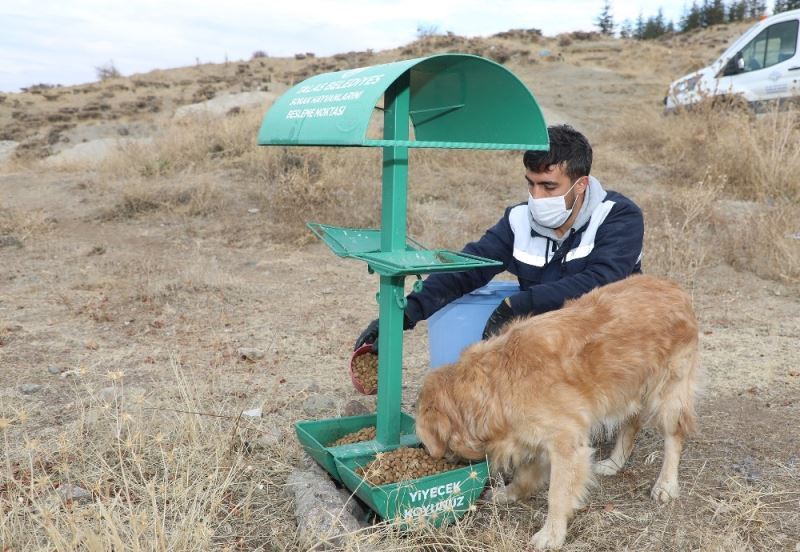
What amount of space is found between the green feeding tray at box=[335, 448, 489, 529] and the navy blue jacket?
885 millimetres

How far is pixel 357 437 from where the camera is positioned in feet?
10.5

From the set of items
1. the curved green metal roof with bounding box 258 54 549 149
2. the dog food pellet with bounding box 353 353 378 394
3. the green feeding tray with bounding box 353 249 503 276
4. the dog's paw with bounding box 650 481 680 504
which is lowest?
the dog's paw with bounding box 650 481 680 504

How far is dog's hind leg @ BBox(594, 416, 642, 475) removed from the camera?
135 inches

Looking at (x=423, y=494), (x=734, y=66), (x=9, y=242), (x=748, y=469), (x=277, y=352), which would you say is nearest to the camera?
(x=423, y=494)

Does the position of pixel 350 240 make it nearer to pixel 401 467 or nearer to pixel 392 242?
pixel 392 242

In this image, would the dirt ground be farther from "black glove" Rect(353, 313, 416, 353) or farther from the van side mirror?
the van side mirror

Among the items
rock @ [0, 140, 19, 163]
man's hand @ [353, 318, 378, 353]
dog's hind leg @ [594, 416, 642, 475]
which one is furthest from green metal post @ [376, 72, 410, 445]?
rock @ [0, 140, 19, 163]

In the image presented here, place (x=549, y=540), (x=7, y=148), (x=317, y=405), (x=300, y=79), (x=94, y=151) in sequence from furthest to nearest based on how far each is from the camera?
(x=300, y=79) → (x=7, y=148) → (x=94, y=151) → (x=317, y=405) → (x=549, y=540)

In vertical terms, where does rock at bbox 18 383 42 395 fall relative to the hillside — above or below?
below

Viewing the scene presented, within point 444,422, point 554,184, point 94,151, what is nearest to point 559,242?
point 554,184

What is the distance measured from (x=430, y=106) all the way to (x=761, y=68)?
1111cm

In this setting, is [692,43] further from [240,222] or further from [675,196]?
[240,222]

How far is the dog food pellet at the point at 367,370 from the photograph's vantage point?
3.47 metres

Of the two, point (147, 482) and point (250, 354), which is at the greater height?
point (147, 482)
